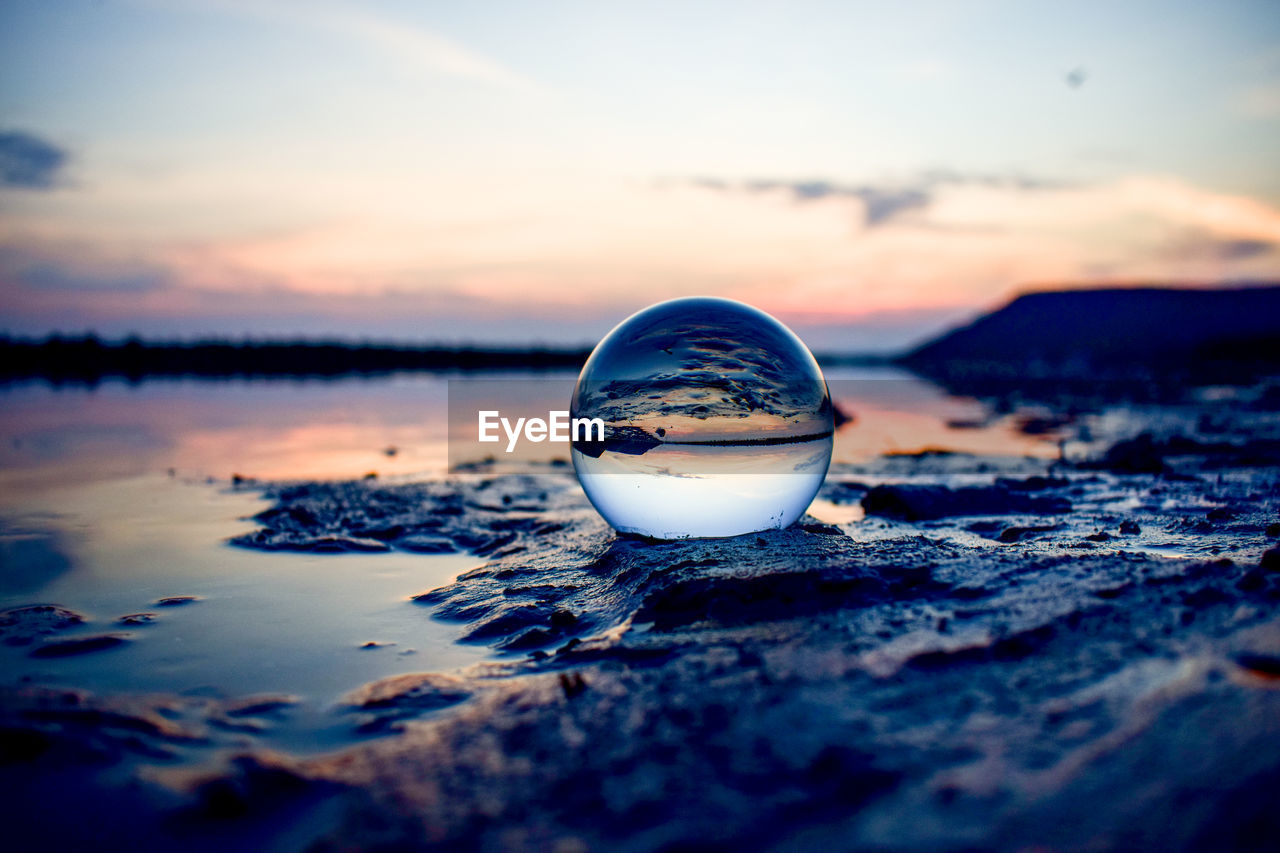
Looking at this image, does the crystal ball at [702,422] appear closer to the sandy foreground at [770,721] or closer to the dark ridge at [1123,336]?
the sandy foreground at [770,721]

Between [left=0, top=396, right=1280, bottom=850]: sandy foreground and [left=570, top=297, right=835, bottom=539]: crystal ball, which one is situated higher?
[left=570, top=297, right=835, bottom=539]: crystal ball

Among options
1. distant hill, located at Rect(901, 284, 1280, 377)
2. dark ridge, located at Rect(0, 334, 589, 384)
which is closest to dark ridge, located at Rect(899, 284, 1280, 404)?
distant hill, located at Rect(901, 284, 1280, 377)

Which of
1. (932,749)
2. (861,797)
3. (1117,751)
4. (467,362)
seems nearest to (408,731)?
(861,797)

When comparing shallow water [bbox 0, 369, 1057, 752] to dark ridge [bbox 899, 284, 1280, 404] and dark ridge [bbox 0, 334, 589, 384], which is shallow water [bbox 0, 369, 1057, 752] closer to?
dark ridge [bbox 0, 334, 589, 384]

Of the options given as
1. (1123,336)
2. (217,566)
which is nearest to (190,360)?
(217,566)

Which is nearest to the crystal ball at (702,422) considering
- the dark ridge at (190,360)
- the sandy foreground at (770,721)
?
the sandy foreground at (770,721)

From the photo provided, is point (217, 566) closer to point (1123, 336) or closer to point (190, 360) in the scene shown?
point (190, 360)
